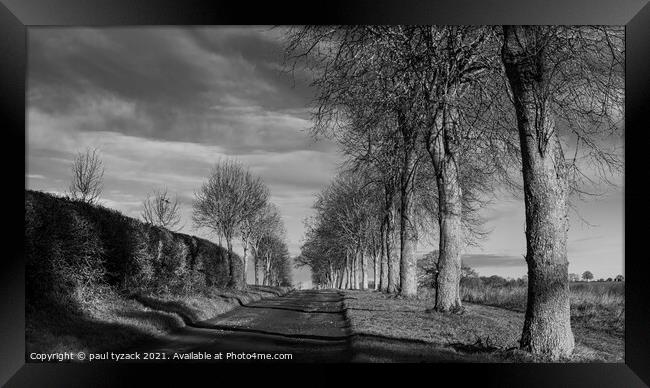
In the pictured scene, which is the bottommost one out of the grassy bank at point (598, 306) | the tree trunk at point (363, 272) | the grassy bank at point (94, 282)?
the tree trunk at point (363, 272)

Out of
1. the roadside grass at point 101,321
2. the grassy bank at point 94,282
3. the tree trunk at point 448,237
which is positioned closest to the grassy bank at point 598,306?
the tree trunk at point 448,237

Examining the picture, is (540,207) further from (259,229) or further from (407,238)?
(259,229)

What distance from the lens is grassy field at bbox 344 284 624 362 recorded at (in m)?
8.04

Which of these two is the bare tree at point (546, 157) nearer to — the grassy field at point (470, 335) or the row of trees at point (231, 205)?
the grassy field at point (470, 335)

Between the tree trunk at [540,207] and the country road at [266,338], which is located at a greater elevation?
the tree trunk at [540,207]

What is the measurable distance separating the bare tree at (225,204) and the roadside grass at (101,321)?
14.0m

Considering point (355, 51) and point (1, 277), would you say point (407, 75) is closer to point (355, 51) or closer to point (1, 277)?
point (355, 51)

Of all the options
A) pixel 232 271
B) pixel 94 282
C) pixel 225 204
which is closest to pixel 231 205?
pixel 225 204

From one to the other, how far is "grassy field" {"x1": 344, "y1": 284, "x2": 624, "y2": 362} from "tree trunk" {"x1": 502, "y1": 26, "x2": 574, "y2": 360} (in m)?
0.46

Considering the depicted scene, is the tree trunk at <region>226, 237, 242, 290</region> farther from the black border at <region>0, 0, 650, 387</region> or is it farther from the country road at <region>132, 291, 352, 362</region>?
the black border at <region>0, 0, 650, 387</region>

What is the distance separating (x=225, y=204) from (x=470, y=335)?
20.9 m

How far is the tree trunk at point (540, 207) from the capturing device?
7734mm
